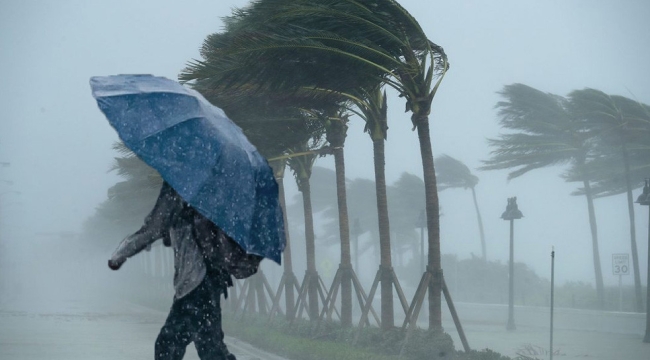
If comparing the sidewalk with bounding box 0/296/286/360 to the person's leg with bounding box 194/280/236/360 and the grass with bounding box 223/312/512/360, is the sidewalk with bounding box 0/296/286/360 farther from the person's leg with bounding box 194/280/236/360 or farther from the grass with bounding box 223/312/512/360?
the person's leg with bounding box 194/280/236/360

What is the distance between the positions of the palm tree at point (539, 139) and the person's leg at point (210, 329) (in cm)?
3771

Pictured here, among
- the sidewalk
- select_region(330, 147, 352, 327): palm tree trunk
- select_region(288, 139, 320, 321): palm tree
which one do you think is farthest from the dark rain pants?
select_region(288, 139, 320, 321): palm tree

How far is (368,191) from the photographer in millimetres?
79375

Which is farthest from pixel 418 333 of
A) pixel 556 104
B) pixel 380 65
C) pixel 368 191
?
A: pixel 368 191

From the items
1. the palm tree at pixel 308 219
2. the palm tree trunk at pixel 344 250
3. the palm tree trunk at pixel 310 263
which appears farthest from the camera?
the palm tree at pixel 308 219

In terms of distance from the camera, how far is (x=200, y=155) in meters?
5.54

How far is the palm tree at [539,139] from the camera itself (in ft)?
140

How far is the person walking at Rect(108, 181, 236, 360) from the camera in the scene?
5.37 meters

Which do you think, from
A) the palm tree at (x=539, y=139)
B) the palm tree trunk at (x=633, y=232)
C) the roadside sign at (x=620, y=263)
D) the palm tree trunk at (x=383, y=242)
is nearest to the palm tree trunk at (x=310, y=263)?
the palm tree trunk at (x=383, y=242)

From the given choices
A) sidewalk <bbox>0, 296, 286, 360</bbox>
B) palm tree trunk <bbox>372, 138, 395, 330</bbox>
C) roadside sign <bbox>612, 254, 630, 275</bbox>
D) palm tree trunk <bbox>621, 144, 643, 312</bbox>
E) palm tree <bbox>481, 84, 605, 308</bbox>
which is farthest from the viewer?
palm tree <bbox>481, 84, 605, 308</bbox>

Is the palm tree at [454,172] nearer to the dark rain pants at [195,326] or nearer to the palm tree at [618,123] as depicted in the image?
the palm tree at [618,123]

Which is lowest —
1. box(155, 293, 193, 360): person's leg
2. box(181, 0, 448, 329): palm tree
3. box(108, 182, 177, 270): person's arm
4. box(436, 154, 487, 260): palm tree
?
box(155, 293, 193, 360): person's leg

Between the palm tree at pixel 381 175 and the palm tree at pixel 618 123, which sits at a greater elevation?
the palm tree at pixel 618 123

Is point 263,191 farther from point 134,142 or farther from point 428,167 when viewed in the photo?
point 428,167
